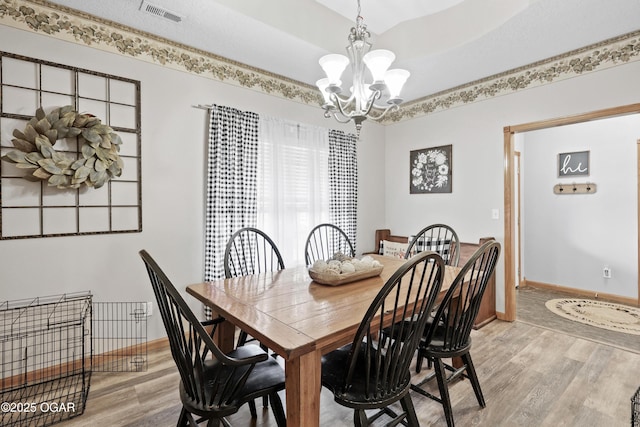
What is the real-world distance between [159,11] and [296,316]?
2.25 m

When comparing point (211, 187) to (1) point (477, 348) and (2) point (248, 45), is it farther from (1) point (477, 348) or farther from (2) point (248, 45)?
(1) point (477, 348)

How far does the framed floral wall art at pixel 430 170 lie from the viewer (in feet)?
12.4

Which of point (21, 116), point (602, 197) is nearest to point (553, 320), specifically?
point (602, 197)

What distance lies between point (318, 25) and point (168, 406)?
292 cm

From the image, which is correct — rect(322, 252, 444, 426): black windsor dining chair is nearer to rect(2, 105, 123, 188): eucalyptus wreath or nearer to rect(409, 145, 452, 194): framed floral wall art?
rect(2, 105, 123, 188): eucalyptus wreath

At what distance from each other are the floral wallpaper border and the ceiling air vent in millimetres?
362

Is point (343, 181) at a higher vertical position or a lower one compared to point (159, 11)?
lower

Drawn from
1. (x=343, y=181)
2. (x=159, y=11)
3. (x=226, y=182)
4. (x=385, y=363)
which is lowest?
(x=385, y=363)

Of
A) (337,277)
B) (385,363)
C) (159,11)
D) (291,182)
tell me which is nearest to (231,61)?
(159,11)

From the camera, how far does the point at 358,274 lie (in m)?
1.91

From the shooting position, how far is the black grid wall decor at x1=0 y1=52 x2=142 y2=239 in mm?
2061

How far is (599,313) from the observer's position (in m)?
3.49

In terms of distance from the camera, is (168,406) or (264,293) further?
(168,406)

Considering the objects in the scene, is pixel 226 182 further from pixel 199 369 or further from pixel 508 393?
pixel 508 393
